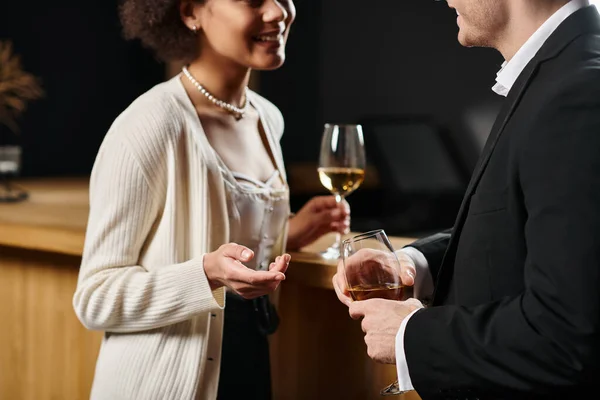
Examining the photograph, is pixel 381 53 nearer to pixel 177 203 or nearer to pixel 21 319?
pixel 21 319

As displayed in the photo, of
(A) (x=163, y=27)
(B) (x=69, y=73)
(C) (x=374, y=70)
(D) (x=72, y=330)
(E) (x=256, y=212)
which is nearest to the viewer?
(E) (x=256, y=212)

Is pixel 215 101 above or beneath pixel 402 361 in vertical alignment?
above

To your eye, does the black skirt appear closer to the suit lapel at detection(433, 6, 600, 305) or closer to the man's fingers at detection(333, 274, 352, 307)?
the man's fingers at detection(333, 274, 352, 307)

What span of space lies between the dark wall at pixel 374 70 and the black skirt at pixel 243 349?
4.71m

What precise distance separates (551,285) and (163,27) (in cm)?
132

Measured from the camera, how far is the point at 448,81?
6.77m

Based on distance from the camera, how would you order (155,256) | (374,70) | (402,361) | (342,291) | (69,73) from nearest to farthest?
(402,361), (342,291), (155,256), (69,73), (374,70)

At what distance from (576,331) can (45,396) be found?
1.91 metres

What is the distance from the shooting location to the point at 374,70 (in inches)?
275

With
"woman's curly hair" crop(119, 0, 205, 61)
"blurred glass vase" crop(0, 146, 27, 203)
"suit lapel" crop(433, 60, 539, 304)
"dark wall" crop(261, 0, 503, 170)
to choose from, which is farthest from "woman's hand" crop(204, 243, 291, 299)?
"dark wall" crop(261, 0, 503, 170)

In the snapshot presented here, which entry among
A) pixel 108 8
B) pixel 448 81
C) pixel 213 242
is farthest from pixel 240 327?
pixel 448 81

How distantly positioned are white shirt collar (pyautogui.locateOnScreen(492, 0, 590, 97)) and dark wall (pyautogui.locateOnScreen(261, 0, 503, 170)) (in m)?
5.29

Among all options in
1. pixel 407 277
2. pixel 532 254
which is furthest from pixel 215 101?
pixel 532 254

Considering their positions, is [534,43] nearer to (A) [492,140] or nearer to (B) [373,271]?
(A) [492,140]
